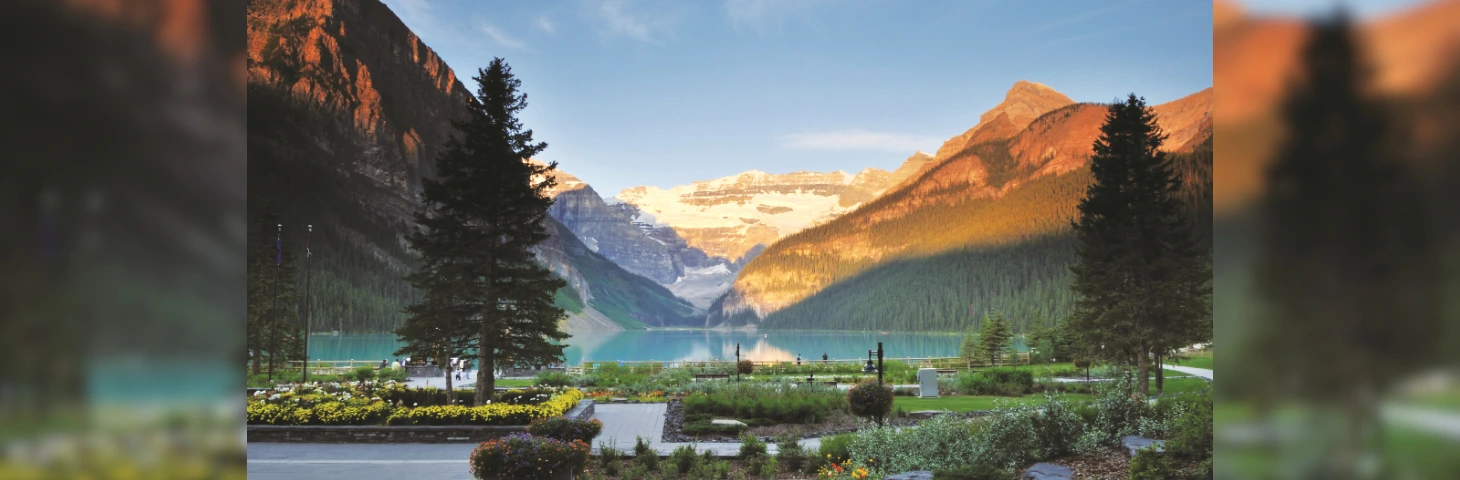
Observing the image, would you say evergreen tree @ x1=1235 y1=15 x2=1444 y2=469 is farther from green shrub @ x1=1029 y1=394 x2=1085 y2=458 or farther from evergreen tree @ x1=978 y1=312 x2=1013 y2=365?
evergreen tree @ x1=978 y1=312 x2=1013 y2=365

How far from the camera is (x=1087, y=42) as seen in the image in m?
49.7

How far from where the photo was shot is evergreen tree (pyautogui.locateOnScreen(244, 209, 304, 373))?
22.1 metres

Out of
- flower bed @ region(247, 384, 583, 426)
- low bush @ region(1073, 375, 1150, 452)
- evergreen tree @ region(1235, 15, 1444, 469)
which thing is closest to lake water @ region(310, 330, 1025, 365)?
flower bed @ region(247, 384, 583, 426)

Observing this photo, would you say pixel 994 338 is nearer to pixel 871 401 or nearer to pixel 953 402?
pixel 953 402

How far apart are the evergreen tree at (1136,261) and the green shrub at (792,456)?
8.84 m

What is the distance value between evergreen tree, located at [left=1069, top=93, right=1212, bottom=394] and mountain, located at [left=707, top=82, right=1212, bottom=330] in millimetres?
69183

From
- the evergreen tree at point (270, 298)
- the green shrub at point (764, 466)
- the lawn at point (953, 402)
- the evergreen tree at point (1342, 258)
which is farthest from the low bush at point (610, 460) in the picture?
the evergreen tree at point (270, 298)

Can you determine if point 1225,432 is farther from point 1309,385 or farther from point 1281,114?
point 1281,114

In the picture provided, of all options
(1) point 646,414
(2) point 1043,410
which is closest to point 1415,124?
(2) point 1043,410

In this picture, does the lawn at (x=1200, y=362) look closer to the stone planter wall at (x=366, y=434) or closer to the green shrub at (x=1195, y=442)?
the green shrub at (x=1195, y=442)

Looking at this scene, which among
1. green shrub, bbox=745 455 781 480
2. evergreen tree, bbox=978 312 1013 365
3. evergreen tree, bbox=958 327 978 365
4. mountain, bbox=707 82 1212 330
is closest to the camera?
green shrub, bbox=745 455 781 480

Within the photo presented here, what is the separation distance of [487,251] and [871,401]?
7.24 metres

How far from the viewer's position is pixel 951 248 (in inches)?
4557

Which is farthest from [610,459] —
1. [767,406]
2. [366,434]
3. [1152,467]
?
[1152,467]
